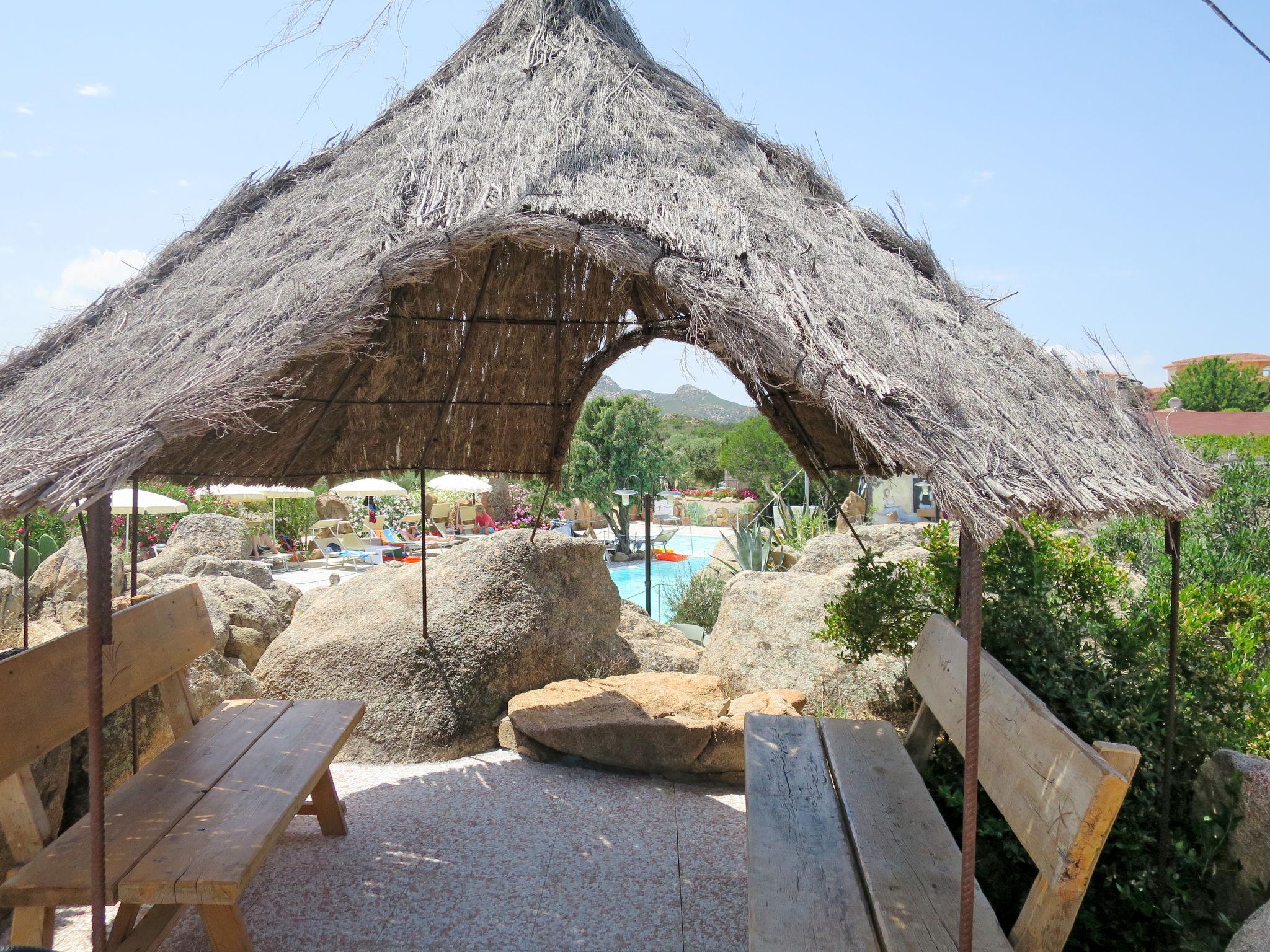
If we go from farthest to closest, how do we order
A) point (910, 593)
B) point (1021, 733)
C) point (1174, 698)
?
point (910, 593), point (1174, 698), point (1021, 733)

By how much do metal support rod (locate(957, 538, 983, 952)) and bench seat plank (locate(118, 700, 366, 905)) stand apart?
1.84 metres

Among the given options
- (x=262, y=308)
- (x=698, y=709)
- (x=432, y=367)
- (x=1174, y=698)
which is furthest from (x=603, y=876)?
(x=432, y=367)

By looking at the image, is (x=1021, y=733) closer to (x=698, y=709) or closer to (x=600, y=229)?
(x=600, y=229)

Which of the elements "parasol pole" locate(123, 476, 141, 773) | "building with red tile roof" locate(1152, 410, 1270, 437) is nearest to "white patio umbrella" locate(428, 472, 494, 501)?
"parasol pole" locate(123, 476, 141, 773)

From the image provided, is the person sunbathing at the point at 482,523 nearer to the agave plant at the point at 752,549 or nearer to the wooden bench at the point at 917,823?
the agave plant at the point at 752,549

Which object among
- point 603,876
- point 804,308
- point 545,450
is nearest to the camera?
point 804,308

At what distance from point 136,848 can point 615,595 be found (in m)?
3.86

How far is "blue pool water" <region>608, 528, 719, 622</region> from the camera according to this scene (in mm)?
13305

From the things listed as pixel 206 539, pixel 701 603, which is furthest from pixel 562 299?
pixel 206 539

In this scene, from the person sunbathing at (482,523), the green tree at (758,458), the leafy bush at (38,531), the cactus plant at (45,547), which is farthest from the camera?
the green tree at (758,458)

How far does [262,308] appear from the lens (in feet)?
8.39

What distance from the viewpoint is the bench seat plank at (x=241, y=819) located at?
86.5 inches

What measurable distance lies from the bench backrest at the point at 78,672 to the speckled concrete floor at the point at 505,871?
0.87 m

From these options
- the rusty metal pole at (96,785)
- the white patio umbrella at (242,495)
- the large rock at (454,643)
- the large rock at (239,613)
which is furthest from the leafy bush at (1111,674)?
the white patio umbrella at (242,495)
